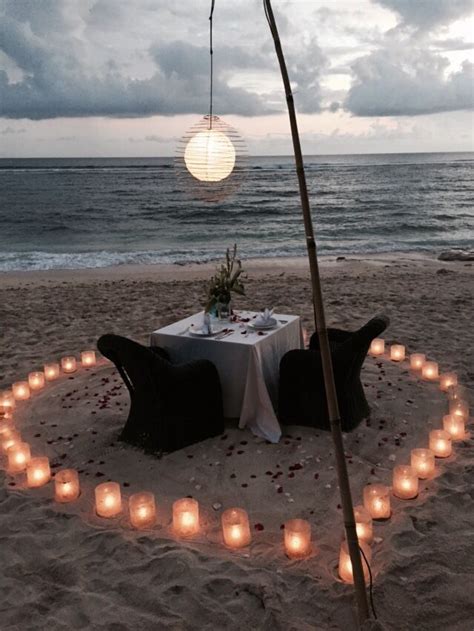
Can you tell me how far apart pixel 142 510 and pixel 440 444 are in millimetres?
2036

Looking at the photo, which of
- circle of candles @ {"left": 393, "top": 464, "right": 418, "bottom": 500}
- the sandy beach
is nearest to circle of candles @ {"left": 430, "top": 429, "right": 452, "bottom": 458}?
the sandy beach

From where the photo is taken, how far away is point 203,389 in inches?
147

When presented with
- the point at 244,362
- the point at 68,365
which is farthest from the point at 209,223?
the point at 244,362

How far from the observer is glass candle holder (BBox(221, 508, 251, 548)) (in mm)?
2703

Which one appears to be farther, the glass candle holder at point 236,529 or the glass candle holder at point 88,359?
the glass candle holder at point 88,359

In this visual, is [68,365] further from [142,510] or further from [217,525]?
[217,525]

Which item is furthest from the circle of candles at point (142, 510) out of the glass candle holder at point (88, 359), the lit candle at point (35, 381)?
the glass candle holder at point (88, 359)

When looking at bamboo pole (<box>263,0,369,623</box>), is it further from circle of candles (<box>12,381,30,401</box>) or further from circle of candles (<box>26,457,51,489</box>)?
circle of candles (<box>12,381,30,401</box>)

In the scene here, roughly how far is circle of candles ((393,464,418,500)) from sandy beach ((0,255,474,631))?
4 cm

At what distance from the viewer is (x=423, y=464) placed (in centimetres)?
327

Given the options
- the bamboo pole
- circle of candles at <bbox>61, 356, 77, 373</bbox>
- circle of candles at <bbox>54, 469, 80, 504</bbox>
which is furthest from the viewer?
circle of candles at <bbox>61, 356, 77, 373</bbox>

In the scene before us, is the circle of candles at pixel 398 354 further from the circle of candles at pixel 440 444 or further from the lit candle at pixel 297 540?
the lit candle at pixel 297 540

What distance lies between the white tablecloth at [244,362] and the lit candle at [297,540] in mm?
1158

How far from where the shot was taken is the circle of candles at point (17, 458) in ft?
11.4
